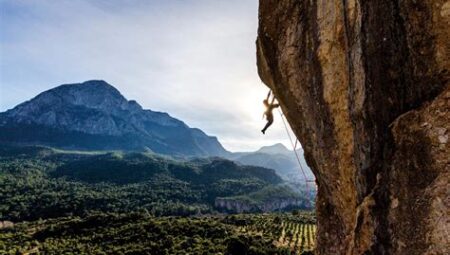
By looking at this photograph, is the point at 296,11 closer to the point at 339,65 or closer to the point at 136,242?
the point at 339,65

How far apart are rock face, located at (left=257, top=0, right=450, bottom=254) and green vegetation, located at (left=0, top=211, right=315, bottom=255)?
5851cm

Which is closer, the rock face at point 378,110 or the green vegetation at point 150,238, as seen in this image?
the rock face at point 378,110

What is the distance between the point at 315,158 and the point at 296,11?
4162 mm

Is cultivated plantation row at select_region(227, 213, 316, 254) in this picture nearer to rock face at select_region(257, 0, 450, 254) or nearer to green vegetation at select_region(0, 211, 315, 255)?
green vegetation at select_region(0, 211, 315, 255)

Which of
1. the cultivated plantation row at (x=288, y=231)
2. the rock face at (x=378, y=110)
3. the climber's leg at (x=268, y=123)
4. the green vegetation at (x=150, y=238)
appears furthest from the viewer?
the cultivated plantation row at (x=288, y=231)

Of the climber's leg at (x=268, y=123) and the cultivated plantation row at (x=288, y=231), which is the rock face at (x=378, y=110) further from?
the cultivated plantation row at (x=288, y=231)

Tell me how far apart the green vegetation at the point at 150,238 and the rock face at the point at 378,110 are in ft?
192

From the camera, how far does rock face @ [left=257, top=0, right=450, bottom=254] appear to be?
6.48 metres

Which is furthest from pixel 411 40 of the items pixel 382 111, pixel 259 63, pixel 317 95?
pixel 259 63

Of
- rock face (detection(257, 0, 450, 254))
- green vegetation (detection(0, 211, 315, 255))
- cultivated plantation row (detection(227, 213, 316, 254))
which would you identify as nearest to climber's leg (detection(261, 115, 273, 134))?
rock face (detection(257, 0, 450, 254))

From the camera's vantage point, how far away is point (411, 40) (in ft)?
22.6

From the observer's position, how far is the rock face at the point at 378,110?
6.48 m

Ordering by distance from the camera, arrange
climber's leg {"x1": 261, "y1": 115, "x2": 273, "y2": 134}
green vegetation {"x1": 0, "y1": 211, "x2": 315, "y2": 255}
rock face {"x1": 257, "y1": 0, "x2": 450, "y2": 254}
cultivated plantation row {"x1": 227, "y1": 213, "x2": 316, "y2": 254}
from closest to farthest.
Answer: rock face {"x1": 257, "y1": 0, "x2": 450, "y2": 254}
climber's leg {"x1": 261, "y1": 115, "x2": 273, "y2": 134}
green vegetation {"x1": 0, "y1": 211, "x2": 315, "y2": 255}
cultivated plantation row {"x1": 227, "y1": 213, "x2": 316, "y2": 254}

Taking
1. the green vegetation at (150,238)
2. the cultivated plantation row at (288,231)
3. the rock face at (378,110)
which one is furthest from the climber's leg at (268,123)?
the cultivated plantation row at (288,231)
